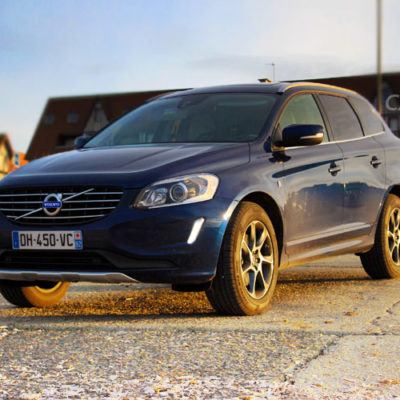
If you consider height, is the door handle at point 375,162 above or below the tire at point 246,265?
above

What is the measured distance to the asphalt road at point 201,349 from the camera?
3682 millimetres

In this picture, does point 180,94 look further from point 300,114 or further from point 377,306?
point 377,306

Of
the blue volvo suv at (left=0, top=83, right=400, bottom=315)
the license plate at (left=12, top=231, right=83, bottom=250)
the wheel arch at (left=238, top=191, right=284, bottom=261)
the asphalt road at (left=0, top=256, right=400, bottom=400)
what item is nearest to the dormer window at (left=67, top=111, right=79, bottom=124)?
the blue volvo suv at (left=0, top=83, right=400, bottom=315)

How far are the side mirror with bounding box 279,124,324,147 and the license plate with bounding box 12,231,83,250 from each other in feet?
5.93

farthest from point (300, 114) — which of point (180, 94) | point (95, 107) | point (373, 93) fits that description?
point (95, 107)

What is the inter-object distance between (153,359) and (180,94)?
356 centimetres

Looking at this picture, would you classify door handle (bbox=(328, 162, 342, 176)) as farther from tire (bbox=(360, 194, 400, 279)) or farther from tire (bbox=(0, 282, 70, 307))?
tire (bbox=(0, 282, 70, 307))

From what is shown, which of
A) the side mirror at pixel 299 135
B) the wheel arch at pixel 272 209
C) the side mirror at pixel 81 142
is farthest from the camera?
the side mirror at pixel 81 142

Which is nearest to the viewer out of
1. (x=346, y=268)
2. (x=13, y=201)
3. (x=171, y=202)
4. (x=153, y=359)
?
(x=153, y=359)

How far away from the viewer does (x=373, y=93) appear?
178 feet

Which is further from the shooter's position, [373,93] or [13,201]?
[373,93]

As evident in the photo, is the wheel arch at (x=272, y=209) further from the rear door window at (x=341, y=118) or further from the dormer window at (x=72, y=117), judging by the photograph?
the dormer window at (x=72, y=117)

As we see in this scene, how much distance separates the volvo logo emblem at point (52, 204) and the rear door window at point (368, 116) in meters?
3.54

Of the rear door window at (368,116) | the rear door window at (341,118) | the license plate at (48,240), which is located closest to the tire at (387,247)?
the rear door window at (368,116)
